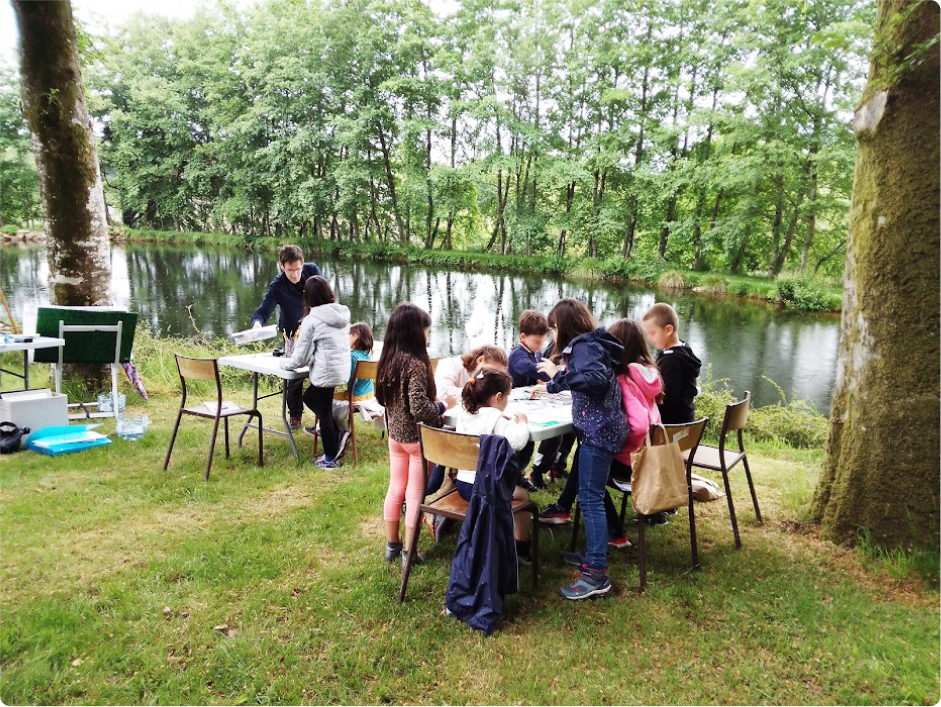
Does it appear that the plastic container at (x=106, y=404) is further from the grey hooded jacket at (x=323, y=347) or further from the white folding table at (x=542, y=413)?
the white folding table at (x=542, y=413)

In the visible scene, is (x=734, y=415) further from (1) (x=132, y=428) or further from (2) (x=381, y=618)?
(1) (x=132, y=428)

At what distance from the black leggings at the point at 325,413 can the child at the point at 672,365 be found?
2.59 m

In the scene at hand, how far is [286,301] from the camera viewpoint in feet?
19.9

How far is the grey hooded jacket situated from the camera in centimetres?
465

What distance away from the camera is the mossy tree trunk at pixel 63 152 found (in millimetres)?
5859

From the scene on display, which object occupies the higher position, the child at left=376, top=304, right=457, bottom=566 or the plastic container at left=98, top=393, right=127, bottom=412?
the child at left=376, top=304, right=457, bottom=566

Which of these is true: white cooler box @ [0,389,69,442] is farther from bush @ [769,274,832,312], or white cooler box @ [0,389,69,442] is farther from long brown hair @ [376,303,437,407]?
bush @ [769,274,832,312]

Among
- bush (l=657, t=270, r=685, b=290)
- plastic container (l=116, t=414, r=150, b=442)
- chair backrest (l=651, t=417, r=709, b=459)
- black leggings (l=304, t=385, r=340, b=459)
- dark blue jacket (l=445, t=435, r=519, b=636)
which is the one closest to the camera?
dark blue jacket (l=445, t=435, r=519, b=636)

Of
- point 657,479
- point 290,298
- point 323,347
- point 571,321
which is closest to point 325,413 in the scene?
point 323,347

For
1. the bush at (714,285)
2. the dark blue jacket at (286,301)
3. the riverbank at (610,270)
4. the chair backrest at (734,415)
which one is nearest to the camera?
the chair backrest at (734,415)

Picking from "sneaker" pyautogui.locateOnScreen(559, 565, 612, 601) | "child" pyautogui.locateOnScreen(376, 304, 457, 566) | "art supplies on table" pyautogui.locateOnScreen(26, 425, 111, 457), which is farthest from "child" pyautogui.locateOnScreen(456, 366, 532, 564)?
"art supplies on table" pyautogui.locateOnScreen(26, 425, 111, 457)

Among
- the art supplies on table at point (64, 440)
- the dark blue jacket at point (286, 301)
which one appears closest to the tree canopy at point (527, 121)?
the dark blue jacket at point (286, 301)

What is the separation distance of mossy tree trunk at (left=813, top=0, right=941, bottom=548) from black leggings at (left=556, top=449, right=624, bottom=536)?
1.29 meters

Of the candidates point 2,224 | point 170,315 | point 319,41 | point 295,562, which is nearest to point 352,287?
point 170,315
